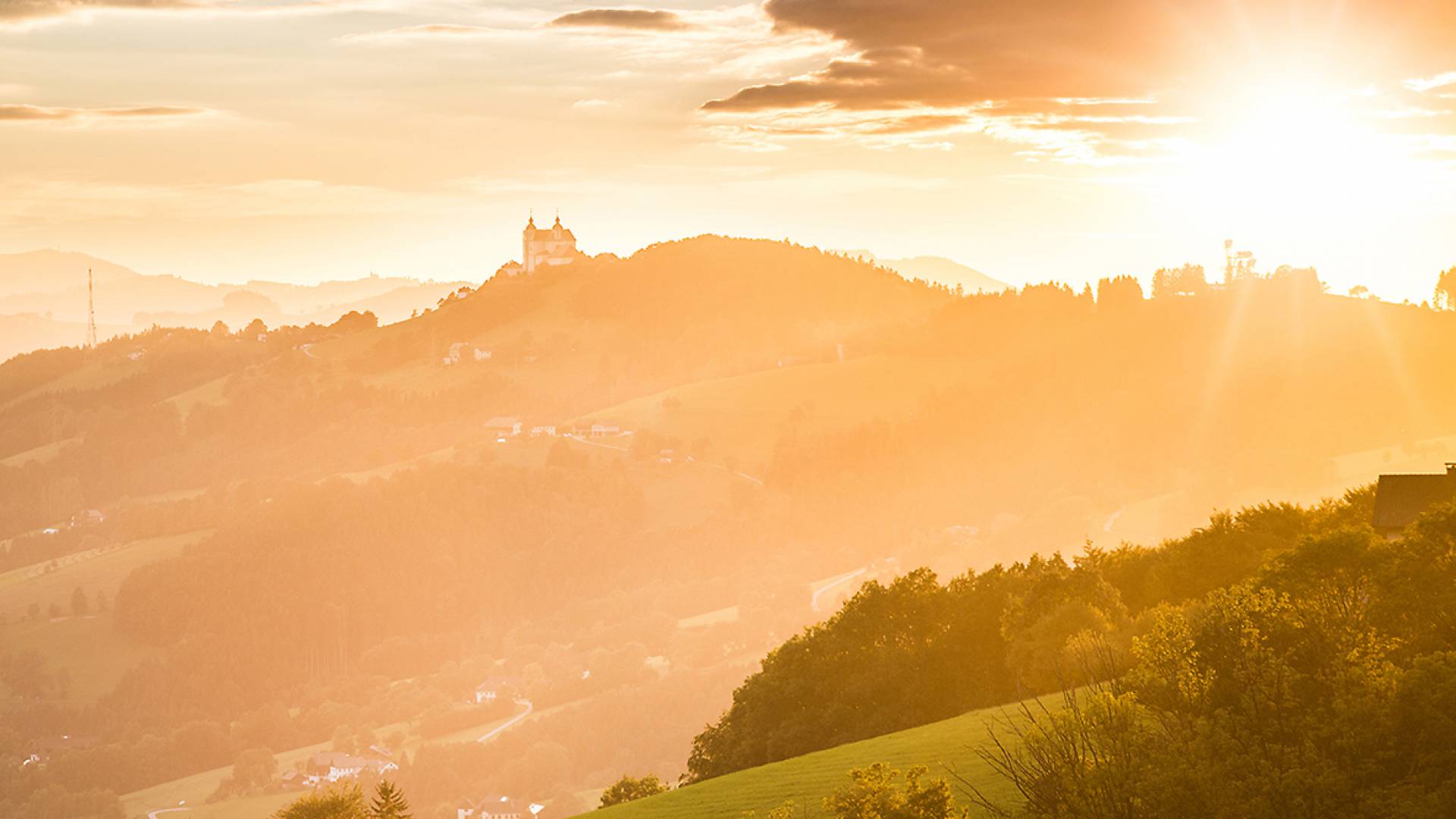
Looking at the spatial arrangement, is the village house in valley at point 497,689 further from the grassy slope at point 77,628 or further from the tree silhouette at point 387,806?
the tree silhouette at point 387,806

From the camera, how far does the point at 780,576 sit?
17450cm

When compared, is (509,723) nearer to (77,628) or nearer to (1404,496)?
(77,628)

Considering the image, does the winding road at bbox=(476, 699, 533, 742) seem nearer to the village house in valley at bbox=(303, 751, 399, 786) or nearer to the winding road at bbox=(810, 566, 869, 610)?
the village house in valley at bbox=(303, 751, 399, 786)

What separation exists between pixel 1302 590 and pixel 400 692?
137 metres

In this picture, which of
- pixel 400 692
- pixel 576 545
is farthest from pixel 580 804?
pixel 576 545

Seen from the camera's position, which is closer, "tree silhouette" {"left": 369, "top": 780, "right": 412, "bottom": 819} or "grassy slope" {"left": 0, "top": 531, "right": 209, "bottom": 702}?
"tree silhouette" {"left": 369, "top": 780, "right": 412, "bottom": 819}

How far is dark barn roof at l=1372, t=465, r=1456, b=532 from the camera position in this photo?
37.6 m

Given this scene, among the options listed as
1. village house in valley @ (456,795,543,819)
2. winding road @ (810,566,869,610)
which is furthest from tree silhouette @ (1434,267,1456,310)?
village house in valley @ (456,795,543,819)

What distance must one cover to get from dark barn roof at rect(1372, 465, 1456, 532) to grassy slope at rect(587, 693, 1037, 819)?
13228mm

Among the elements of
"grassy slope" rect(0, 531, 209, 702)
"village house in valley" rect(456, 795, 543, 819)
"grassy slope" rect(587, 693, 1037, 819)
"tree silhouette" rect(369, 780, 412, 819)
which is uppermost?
"grassy slope" rect(587, 693, 1037, 819)

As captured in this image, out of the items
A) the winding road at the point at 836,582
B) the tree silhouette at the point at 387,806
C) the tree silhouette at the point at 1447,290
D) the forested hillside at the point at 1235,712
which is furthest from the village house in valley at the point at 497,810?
the tree silhouette at the point at 1447,290

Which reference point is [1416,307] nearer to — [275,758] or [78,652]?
[275,758]

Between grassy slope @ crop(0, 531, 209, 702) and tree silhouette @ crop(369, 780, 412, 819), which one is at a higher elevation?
tree silhouette @ crop(369, 780, 412, 819)

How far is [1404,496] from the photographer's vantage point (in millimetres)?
38594
